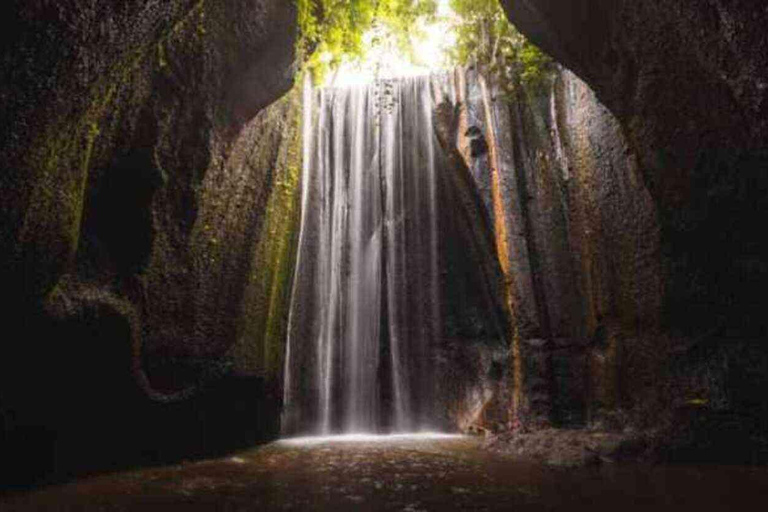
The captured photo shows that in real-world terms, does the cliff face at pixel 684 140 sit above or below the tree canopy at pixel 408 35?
below

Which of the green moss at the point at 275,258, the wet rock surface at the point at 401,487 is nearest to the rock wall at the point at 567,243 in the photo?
the wet rock surface at the point at 401,487

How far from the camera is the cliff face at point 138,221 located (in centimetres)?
305

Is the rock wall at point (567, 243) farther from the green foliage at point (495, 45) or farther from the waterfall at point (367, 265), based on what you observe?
the waterfall at point (367, 265)

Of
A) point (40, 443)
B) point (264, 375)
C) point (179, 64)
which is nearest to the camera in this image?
point (40, 443)

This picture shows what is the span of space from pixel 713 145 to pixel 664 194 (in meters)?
0.70

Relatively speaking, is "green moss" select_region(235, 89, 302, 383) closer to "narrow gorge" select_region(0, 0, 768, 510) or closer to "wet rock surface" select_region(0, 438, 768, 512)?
"narrow gorge" select_region(0, 0, 768, 510)

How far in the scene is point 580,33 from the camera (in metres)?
5.50

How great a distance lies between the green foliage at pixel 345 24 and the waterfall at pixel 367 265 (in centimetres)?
137

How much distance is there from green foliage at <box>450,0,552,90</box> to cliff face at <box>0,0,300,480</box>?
4023mm

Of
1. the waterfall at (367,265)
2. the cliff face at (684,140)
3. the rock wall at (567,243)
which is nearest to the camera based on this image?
the cliff face at (684,140)

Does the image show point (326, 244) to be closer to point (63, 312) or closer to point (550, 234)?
point (550, 234)

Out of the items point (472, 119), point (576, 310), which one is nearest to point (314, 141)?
point (472, 119)

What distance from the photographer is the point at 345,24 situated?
7234mm

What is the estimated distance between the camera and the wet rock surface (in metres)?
3.09
